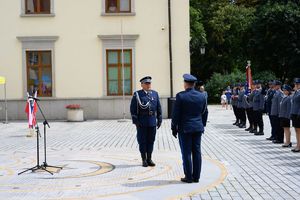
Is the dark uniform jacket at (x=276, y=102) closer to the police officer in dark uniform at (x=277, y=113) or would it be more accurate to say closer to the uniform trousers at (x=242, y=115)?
the police officer in dark uniform at (x=277, y=113)

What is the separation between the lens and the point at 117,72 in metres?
23.9

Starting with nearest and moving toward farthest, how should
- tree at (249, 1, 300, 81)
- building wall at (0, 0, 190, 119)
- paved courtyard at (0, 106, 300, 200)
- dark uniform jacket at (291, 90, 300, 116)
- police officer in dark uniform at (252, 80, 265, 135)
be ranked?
1. paved courtyard at (0, 106, 300, 200)
2. dark uniform jacket at (291, 90, 300, 116)
3. police officer in dark uniform at (252, 80, 265, 135)
4. building wall at (0, 0, 190, 119)
5. tree at (249, 1, 300, 81)

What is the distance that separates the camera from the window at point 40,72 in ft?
78.3

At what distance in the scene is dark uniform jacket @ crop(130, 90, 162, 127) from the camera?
9859mm

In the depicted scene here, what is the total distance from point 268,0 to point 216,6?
6.16m

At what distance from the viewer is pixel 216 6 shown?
158 feet

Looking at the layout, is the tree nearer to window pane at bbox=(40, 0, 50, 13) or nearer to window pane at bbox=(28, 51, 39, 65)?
window pane at bbox=(40, 0, 50, 13)

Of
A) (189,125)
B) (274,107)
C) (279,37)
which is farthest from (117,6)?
(279,37)

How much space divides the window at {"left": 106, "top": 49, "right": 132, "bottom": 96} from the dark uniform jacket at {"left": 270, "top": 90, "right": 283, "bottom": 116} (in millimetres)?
11031

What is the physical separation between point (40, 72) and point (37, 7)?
3.28 meters

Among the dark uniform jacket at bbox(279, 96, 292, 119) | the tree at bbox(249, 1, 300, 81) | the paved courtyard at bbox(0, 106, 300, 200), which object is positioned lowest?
the paved courtyard at bbox(0, 106, 300, 200)

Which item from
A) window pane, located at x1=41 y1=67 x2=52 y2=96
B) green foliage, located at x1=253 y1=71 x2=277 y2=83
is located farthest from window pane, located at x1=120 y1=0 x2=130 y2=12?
green foliage, located at x1=253 y1=71 x2=277 y2=83

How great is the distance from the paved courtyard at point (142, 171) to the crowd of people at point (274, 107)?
19.3 inches

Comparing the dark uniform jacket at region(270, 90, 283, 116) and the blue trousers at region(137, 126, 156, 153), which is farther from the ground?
the dark uniform jacket at region(270, 90, 283, 116)
